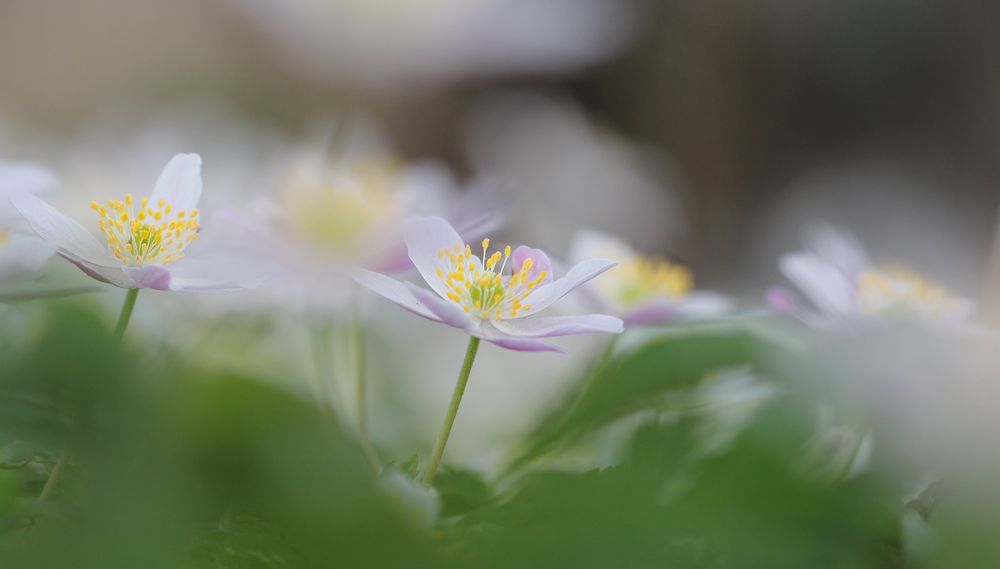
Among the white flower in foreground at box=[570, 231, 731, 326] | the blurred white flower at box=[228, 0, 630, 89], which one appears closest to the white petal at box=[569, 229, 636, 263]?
the white flower in foreground at box=[570, 231, 731, 326]

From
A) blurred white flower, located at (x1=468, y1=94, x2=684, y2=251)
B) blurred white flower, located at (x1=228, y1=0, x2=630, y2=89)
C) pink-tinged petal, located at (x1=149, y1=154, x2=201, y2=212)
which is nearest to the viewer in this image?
pink-tinged petal, located at (x1=149, y1=154, x2=201, y2=212)

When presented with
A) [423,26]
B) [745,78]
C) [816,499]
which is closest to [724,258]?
[745,78]

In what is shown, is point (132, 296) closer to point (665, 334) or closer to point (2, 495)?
point (2, 495)

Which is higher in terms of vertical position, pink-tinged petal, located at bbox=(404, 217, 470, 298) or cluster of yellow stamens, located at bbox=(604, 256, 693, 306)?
cluster of yellow stamens, located at bbox=(604, 256, 693, 306)

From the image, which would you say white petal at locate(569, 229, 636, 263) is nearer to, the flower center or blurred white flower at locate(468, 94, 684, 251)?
the flower center

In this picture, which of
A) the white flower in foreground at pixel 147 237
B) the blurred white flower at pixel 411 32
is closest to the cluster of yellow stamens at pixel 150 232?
the white flower in foreground at pixel 147 237

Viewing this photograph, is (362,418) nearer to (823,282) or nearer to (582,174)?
(823,282)

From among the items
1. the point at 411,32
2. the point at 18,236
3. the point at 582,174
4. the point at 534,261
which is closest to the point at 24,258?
the point at 18,236
